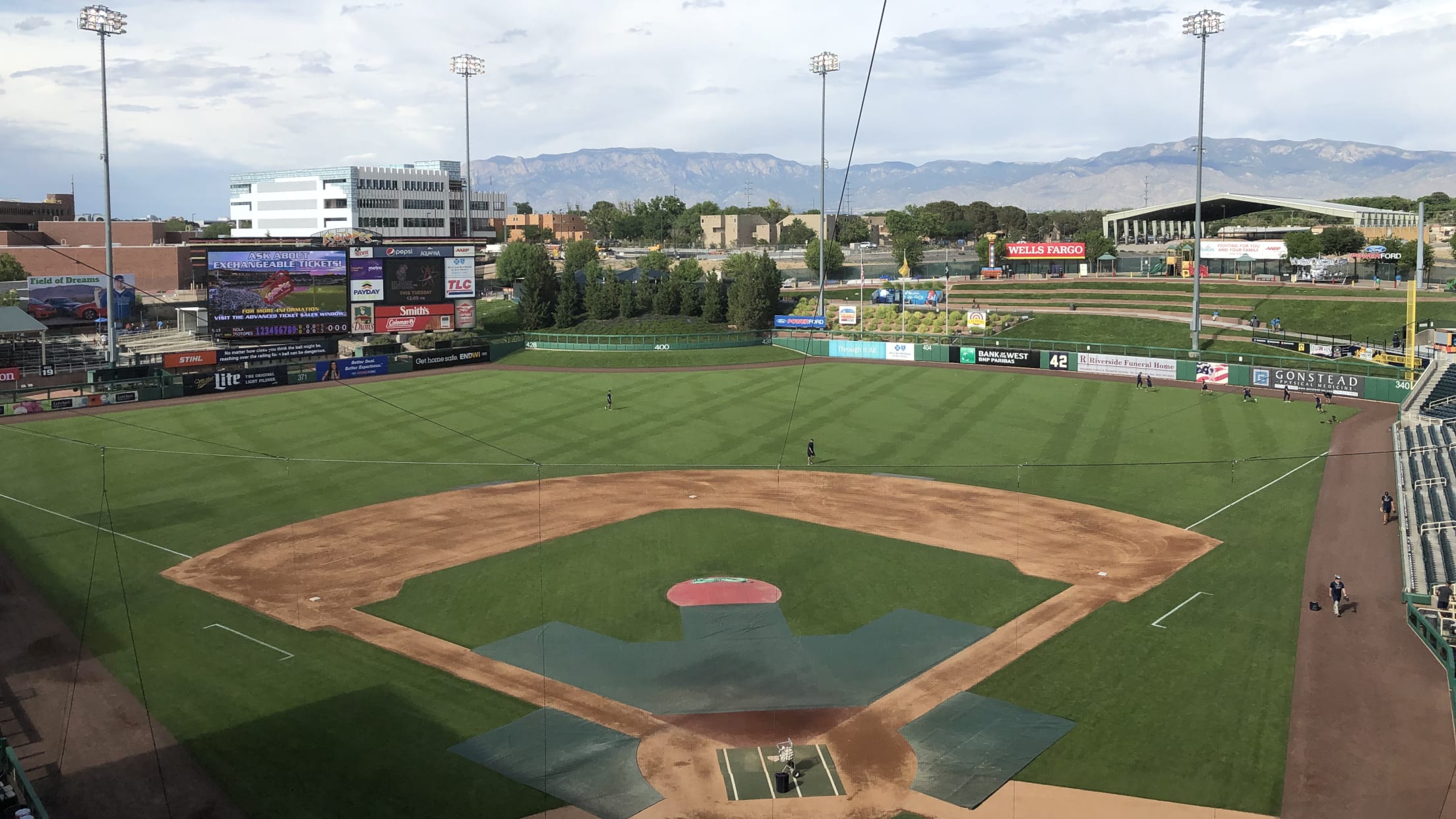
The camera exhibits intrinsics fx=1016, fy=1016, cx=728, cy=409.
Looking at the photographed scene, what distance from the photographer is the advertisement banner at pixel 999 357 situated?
72125mm

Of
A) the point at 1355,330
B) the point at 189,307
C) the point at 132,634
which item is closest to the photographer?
the point at 132,634

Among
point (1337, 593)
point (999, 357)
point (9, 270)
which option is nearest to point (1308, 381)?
point (999, 357)

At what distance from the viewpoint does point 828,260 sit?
115250mm

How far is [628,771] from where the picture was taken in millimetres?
21500

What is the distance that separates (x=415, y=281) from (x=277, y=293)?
983 centimetres

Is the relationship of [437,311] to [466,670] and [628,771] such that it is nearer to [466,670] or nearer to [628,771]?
[466,670]

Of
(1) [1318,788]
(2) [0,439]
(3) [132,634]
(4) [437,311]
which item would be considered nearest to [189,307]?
(4) [437,311]

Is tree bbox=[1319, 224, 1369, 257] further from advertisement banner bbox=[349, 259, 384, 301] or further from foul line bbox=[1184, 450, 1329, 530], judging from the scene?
advertisement banner bbox=[349, 259, 384, 301]

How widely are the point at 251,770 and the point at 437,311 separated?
60.0 meters

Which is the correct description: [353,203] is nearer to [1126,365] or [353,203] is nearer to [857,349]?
[857,349]

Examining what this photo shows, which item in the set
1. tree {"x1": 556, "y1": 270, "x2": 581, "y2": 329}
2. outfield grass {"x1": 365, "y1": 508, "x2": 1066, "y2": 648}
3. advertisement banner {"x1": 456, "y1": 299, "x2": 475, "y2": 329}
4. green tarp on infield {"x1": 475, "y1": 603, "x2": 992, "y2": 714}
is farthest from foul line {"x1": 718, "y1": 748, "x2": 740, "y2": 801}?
tree {"x1": 556, "y1": 270, "x2": 581, "y2": 329}

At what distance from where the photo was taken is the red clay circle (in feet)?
103

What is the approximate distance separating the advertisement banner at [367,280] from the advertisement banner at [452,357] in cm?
545

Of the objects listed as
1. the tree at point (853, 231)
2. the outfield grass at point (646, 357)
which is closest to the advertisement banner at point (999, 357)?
the outfield grass at point (646, 357)
